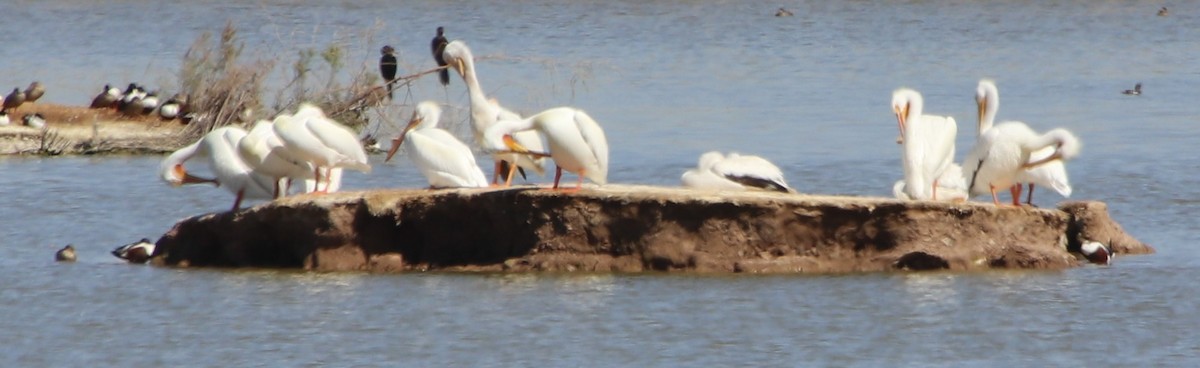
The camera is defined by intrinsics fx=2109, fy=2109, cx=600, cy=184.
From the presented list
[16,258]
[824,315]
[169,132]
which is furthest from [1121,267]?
[169,132]

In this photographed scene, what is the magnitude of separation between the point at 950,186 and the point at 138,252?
466 centimetres

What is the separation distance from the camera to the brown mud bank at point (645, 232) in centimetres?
1091

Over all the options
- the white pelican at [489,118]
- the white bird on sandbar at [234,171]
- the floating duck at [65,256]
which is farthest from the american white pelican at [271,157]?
the floating duck at [65,256]

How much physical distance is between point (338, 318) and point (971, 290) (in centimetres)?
310

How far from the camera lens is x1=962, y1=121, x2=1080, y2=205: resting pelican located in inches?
453

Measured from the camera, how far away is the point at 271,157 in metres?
11.6

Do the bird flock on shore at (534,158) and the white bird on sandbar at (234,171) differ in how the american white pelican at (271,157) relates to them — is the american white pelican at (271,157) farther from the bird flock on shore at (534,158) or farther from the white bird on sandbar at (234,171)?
the white bird on sandbar at (234,171)

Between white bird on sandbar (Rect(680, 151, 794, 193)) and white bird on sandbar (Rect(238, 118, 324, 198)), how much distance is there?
7.11ft

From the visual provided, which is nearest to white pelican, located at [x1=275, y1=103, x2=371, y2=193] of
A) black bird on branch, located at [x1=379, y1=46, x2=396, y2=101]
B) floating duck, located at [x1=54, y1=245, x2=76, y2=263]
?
floating duck, located at [x1=54, y1=245, x2=76, y2=263]

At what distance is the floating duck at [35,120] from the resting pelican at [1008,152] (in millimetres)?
10398

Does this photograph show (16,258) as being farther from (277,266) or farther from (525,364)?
(525,364)

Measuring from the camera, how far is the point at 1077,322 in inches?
378

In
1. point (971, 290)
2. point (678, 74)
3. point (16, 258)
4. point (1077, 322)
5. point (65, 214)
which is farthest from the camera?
point (678, 74)

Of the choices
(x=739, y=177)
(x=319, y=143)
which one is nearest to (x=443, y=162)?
(x=319, y=143)
